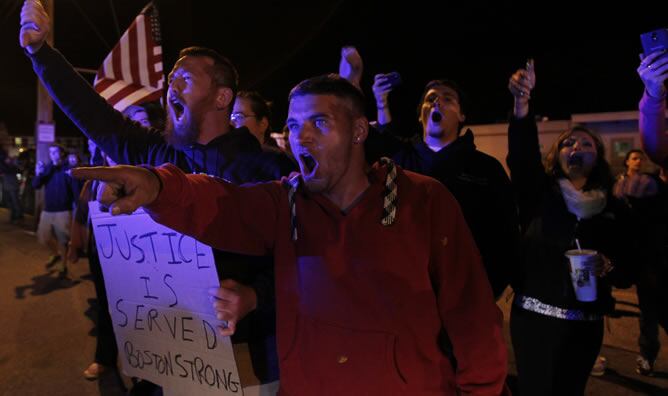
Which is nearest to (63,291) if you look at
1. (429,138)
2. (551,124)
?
(429,138)

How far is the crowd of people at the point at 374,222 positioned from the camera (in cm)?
168

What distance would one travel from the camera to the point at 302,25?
16531 mm

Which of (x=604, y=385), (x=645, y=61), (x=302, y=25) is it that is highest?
(x=302, y=25)

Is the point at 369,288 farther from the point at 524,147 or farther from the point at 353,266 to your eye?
the point at 524,147

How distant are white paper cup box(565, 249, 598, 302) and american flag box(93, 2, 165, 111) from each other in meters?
4.60

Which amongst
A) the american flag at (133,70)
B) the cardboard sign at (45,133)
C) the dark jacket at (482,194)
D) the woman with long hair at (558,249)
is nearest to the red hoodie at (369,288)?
the dark jacket at (482,194)

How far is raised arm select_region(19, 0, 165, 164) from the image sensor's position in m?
2.43

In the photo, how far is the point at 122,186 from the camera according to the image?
1384mm

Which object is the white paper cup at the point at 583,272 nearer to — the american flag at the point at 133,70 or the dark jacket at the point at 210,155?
the dark jacket at the point at 210,155

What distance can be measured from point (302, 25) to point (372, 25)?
438 centimetres

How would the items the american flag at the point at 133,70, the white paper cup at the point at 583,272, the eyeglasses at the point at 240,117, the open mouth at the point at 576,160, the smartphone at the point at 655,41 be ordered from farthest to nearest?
the american flag at the point at 133,70 < the eyeglasses at the point at 240,117 < the open mouth at the point at 576,160 < the white paper cup at the point at 583,272 < the smartphone at the point at 655,41

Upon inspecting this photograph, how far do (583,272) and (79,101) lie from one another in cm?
291

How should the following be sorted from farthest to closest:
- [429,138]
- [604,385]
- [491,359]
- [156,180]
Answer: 1. [604,385]
2. [429,138]
3. [491,359]
4. [156,180]

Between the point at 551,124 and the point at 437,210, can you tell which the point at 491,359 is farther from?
the point at 551,124
